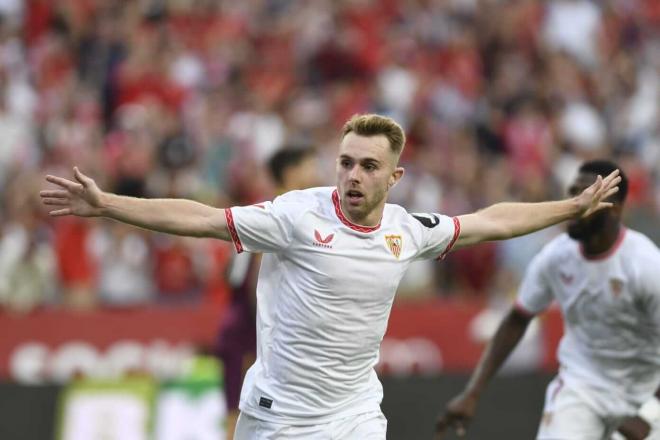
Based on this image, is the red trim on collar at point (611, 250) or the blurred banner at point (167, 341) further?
the blurred banner at point (167, 341)

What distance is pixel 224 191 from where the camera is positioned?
1408 centimetres

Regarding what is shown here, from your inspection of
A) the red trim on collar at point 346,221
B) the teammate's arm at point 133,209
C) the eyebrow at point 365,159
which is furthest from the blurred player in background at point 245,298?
the teammate's arm at point 133,209

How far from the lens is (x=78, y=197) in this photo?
6.02 m

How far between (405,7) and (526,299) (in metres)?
10.4

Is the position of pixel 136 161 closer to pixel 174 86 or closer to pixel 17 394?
pixel 174 86

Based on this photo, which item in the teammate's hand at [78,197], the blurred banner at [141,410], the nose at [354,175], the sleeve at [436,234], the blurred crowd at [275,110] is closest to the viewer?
the teammate's hand at [78,197]

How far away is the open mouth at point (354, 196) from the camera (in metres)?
6.48

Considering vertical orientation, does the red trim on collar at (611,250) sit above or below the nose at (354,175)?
below

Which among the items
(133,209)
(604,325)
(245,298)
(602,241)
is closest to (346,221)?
(133,209)

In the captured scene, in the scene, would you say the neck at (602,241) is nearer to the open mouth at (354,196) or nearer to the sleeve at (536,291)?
the sleeve at (536,291)

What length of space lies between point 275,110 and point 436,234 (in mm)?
8631

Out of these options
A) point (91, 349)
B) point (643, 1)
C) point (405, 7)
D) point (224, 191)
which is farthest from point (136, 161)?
point (643, 1)

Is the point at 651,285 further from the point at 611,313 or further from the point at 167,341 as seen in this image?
the point at 167,341

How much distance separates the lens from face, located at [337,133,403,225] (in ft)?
21.3
